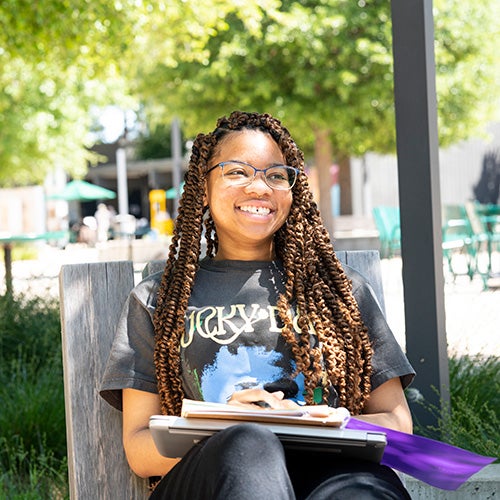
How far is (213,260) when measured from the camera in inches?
102

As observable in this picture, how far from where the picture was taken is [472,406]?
12.3 ft

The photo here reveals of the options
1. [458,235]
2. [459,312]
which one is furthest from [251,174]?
[458,235]

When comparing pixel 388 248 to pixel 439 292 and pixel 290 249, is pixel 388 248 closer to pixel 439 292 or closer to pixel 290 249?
pixel 439 292

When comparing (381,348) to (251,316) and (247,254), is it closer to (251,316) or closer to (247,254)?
(251,316)

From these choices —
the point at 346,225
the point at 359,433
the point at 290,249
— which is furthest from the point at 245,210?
the point at 346,225

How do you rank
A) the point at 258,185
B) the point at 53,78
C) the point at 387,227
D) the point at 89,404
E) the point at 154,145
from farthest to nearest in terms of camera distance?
the point at 154,145 → the point at 53,78 → the point at 387,227 → the point at 89,404 → the point at 258,185

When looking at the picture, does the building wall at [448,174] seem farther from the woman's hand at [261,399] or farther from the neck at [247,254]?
the woman's hand at [261,399]

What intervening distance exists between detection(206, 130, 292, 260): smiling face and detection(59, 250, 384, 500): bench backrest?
1.31 ft

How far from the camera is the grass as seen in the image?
3.41 m

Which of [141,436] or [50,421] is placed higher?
[141,436]

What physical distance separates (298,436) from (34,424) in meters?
2.68

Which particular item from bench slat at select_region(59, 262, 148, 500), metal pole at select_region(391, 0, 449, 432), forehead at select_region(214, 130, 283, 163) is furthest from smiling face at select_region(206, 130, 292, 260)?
metal pole at select_region(391, 0, 449, 432)

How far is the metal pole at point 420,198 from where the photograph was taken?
3568mm

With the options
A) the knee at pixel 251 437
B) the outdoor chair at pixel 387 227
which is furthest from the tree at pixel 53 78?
the knee at pixel 251 437
